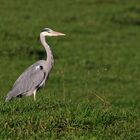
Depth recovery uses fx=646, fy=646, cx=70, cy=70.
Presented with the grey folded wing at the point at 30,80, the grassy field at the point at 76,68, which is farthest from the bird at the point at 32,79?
the grassy field at the point at 76,68

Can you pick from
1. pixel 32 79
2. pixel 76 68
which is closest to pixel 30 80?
pixel 32 79

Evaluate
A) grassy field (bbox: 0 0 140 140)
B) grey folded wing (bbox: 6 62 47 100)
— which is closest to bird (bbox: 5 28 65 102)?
grey folded wing (bbox: 6 62 47 100)

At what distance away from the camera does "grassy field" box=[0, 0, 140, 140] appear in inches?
305

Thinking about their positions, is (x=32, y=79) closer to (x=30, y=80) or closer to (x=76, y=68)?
(x=30, y=80)

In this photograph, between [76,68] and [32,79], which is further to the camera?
[76,68]

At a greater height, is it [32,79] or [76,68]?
[32,79]

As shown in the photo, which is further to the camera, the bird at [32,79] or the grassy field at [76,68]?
the bird at [32,79]

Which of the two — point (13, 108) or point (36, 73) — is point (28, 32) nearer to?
point (36, 73)

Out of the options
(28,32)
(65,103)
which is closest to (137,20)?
(28,32)

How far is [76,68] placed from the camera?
19344mm

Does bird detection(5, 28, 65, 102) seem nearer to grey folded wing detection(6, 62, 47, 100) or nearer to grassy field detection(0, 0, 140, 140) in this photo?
grey folded wing detection(6, 62, 47, 100)

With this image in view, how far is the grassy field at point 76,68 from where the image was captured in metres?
7.76

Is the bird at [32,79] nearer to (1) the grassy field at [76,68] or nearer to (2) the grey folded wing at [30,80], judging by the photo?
(2) the grey folded wing at [30,80]

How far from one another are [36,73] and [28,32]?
1358cm
